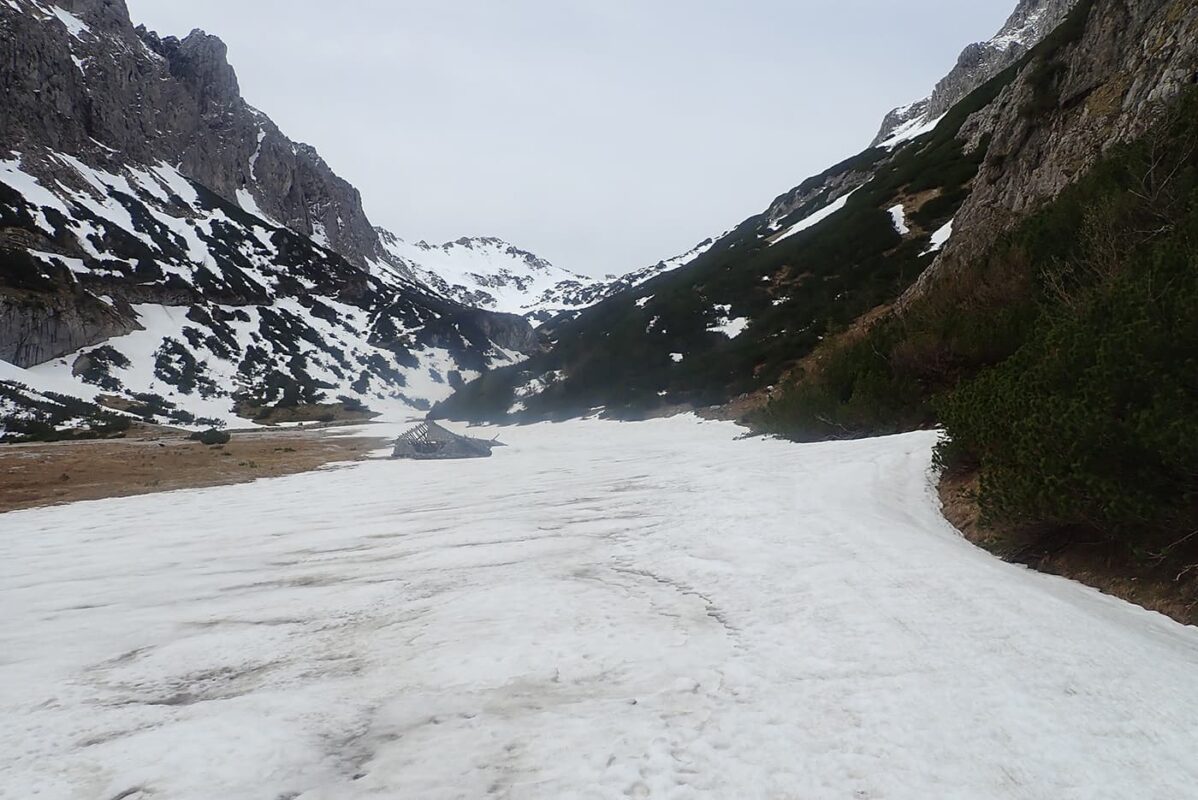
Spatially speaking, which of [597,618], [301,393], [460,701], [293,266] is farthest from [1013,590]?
[293,266]

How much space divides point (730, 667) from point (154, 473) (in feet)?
57.1

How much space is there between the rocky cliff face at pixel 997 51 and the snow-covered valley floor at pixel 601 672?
73522 millimetres

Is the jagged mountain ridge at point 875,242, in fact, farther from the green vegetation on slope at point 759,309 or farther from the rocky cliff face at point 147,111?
the rocky cliff face at point 147,111

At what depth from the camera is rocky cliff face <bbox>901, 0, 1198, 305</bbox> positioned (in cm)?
1500

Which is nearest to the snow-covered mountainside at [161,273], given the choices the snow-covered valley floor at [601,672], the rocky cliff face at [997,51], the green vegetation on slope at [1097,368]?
the snow-covered valley floor at [601,672]

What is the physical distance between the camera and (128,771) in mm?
2443

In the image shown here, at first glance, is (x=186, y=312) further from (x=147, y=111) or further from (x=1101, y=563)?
(x=1101, y=563)

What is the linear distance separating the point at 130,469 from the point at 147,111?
111226 mm

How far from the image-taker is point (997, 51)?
75562 mm

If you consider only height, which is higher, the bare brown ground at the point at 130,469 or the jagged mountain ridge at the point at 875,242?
the jagged mountain ridge at the point at 875,242

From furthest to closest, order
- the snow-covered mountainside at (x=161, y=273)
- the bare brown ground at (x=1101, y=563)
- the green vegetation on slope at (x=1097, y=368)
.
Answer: the snow-covered mountainside at (x=161, y=273), the green vegetation on slope at (x=1097, y=368), the bare brown ground at (x=1101, y=563)

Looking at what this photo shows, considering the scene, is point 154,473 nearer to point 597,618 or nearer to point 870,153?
point 597,618

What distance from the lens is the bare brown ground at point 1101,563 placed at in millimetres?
4309

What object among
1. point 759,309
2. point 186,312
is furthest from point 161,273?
point 759,309
